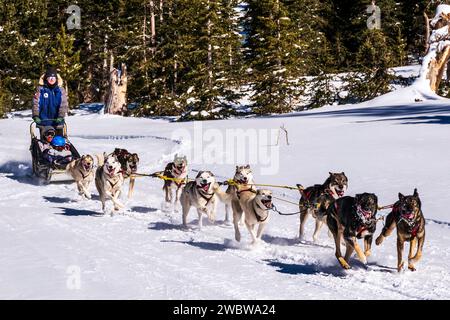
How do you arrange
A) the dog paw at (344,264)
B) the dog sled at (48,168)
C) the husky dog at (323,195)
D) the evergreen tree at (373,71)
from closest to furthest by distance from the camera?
the dog paw at (344,264), the husky dog at (323,195), the dog sled at (48,168), the evergreen tree at (373,71)

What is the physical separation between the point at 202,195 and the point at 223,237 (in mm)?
674

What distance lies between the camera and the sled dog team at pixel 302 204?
595cm

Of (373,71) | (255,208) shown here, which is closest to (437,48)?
(373,71)

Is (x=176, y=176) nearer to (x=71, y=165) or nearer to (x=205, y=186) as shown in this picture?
(x=205, y=186)

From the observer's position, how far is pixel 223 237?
309 inches

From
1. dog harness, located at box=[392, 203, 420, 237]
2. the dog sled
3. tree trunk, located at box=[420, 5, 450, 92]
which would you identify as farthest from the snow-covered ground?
tree trunk, located at box=[420, 5, 450, 92]

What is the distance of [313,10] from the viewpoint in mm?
42156

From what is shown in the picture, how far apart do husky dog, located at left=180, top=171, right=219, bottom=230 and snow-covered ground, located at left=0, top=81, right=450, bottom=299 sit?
27 centimetres

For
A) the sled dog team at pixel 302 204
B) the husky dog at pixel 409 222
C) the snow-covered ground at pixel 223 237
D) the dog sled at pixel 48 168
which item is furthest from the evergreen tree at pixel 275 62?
the husky dog at pixel 409 222

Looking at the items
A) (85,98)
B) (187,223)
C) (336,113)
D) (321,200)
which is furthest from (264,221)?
(85,98)

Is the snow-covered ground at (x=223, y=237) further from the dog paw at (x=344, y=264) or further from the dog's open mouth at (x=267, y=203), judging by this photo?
the dog's open mouth at (x=267, y=203)

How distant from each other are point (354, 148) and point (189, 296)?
8986 mm

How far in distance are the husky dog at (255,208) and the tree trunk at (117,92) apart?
72.6 ft
